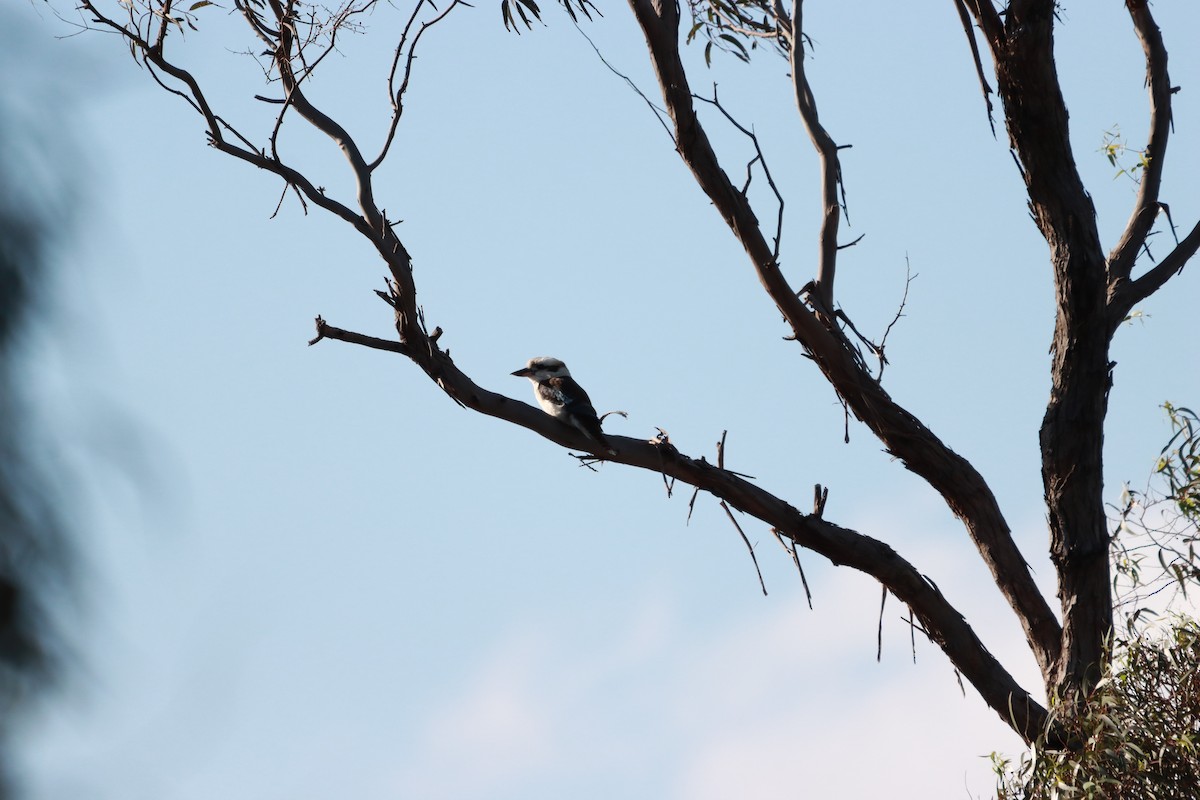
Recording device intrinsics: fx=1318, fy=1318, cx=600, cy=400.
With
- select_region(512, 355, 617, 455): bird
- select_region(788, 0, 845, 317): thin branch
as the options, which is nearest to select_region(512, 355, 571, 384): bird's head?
select_region(512, 355, 617, 455): bird

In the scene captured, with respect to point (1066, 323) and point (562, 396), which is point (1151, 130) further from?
point (562, 396)

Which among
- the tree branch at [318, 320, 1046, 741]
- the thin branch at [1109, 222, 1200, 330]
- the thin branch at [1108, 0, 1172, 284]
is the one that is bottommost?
the tree branch at [318, 320, 1046, 741]

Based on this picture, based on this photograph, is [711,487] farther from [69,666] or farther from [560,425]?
[69,666]

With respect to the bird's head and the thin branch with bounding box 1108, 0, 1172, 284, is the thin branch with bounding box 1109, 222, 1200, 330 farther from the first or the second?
the bird's head

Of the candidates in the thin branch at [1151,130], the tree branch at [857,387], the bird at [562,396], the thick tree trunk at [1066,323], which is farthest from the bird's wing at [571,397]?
the thin branch at [1151,130]

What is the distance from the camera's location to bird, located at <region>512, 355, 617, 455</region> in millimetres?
4918

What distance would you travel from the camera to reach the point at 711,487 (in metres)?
4.95

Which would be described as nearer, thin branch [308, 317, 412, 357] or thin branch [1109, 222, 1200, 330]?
thin branch [308, 317, 412, 357]

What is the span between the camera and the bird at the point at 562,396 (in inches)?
194

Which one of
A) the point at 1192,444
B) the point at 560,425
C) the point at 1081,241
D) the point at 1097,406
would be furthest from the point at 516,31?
the point at 1192,444

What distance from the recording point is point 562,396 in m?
5.58

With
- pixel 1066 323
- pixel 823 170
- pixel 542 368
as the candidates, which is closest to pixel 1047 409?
pixel 1066 323

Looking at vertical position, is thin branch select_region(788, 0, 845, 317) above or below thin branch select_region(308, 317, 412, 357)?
above

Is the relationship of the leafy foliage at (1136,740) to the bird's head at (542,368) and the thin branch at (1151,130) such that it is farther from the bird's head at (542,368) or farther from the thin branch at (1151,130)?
the bird's head at (542,368)
